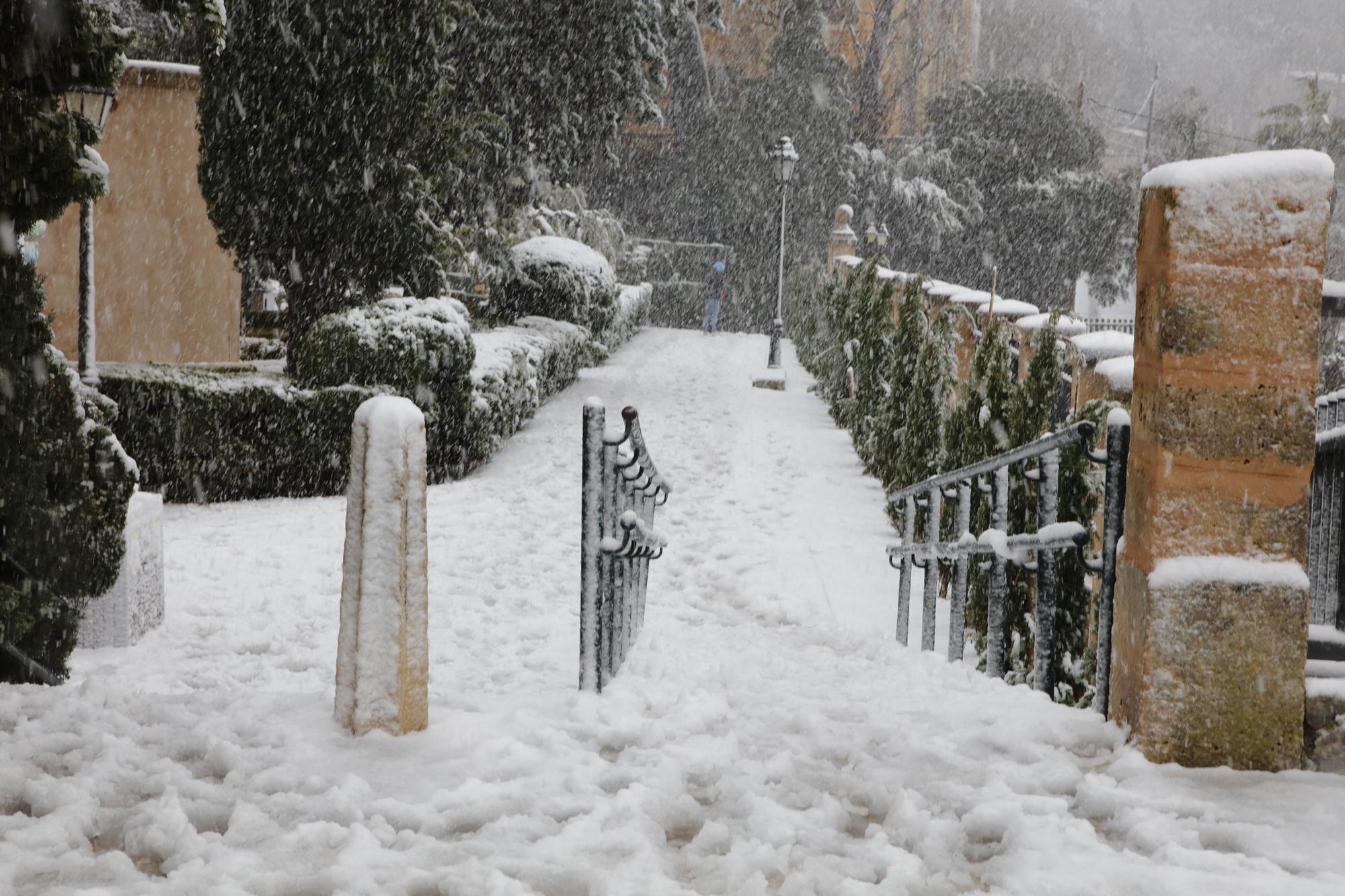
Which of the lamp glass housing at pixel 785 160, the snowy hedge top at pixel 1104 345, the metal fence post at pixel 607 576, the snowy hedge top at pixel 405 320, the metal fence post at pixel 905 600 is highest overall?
the lamp glass housing at pixel 785 160

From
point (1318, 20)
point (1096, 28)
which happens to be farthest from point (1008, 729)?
point (1318, 20)

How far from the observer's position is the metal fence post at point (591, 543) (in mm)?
4059

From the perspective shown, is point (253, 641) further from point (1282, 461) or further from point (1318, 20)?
point (1318, 20)

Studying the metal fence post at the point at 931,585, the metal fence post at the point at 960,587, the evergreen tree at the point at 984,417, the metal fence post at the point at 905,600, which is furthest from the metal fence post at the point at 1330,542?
the metal fence post at the point at 905,600

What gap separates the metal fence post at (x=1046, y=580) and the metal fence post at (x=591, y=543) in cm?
148

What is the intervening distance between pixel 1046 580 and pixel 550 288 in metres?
13.6

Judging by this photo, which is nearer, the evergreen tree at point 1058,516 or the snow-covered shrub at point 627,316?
the evergreen tree at point 1058,516

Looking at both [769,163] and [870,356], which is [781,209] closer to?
[870,356]

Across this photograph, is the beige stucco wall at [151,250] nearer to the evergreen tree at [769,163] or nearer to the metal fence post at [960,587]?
the metal fence post at [960,587]

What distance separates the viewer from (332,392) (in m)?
9.66

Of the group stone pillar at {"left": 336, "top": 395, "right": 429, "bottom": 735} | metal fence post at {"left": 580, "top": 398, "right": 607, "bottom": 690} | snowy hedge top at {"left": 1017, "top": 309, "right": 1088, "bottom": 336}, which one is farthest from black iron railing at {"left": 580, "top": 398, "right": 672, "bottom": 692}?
snowy hedge top at {"left": 1017, "top": 309, "right": 1088, "bottom": 336}

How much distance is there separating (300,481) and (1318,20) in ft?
290

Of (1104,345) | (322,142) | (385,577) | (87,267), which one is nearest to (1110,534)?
(385,577)

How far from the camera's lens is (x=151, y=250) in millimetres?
13742
